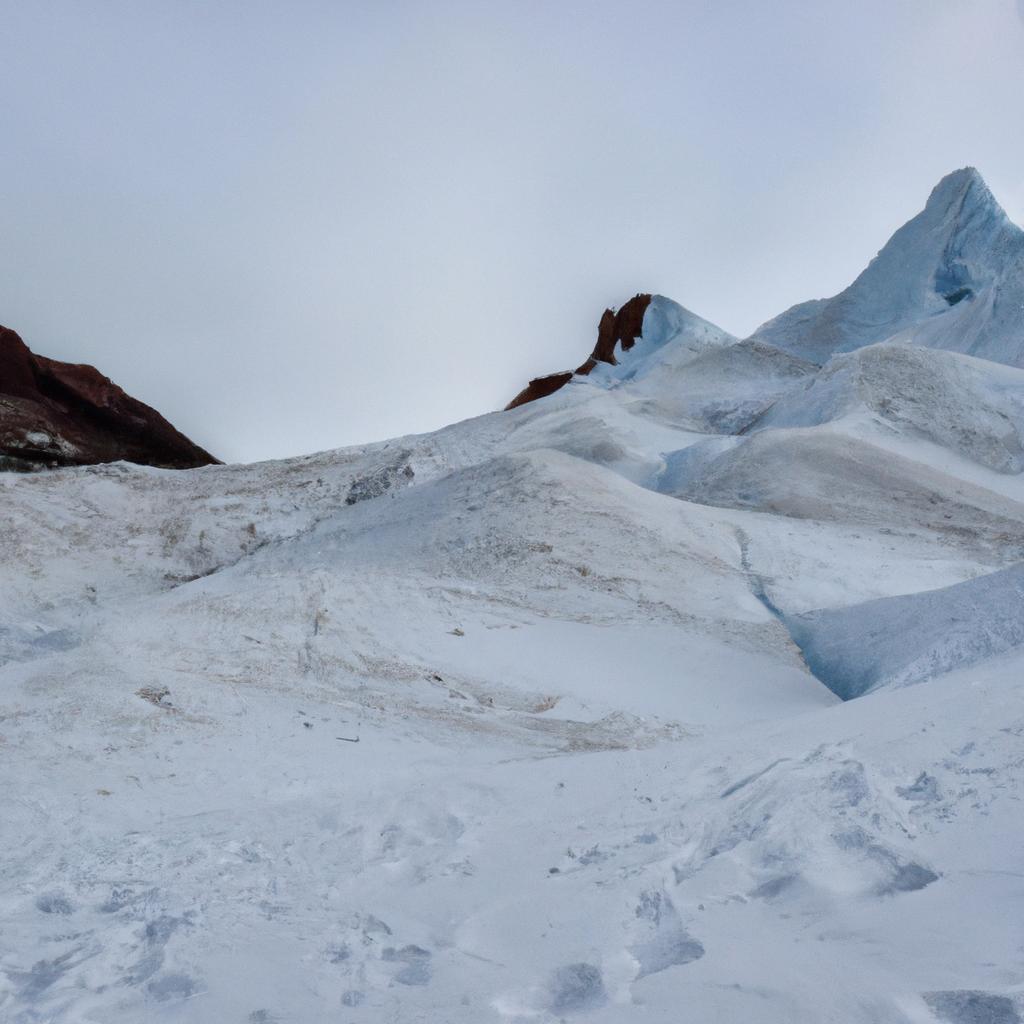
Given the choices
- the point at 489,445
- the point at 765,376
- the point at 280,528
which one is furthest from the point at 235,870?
the point at 765,376

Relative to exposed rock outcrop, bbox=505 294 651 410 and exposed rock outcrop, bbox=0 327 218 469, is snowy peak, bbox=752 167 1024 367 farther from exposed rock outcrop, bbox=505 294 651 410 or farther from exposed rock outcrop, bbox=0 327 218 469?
exposed rock outcrop, bbox=0 327 218 469

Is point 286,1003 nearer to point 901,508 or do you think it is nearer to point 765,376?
point 901,508

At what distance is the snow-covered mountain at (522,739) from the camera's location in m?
3.66

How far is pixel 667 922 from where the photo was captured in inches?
155

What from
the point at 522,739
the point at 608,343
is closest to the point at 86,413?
the point at 522,739

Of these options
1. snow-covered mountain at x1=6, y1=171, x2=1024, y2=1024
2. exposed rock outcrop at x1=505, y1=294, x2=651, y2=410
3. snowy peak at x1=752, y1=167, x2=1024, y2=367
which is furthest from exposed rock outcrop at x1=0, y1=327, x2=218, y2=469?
snowy peak at x1=752, y1=167, x2=1024, y2=367

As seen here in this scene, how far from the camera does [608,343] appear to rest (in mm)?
51281

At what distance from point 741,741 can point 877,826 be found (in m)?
2.34

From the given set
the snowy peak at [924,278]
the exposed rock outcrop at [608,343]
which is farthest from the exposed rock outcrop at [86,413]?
the snowy peak at [924,278]

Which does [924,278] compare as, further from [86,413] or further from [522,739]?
[522,739]

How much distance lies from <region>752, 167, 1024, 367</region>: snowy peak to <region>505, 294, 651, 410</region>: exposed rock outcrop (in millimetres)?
8785

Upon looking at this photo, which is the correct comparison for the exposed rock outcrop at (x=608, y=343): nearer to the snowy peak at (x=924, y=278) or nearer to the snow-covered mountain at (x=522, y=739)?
the snowy peak at (x=924, y=278)

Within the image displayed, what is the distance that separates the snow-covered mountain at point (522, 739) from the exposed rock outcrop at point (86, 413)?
633 cm

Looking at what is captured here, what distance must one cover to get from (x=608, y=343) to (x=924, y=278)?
1760 centimetres
